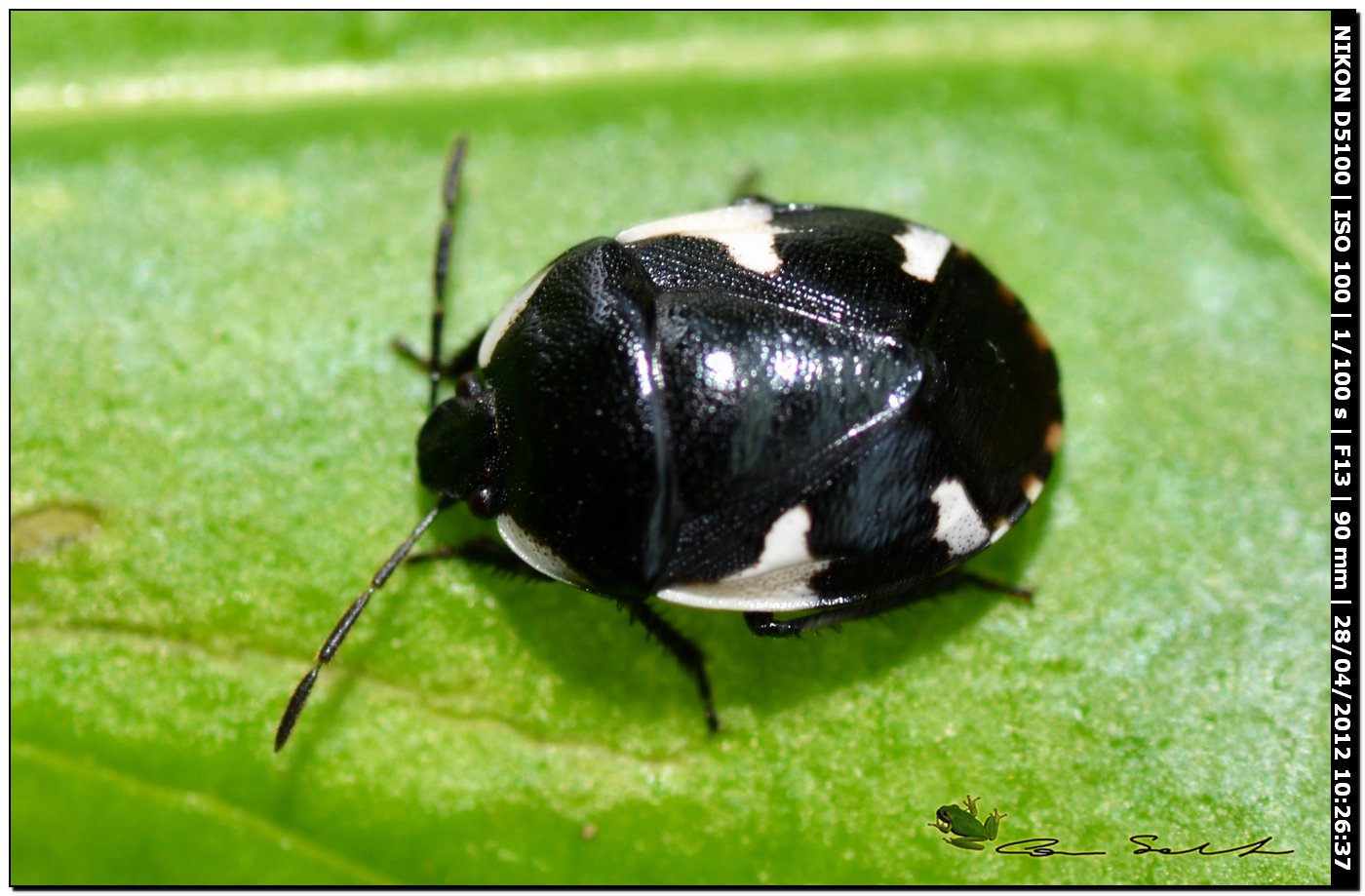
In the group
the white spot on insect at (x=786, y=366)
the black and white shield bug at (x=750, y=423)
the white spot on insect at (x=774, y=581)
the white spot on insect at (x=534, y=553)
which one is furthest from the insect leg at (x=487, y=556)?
the white spot on insect at (x=786, y=366)

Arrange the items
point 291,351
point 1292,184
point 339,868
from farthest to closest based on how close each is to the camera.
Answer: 1. point 1292,184
2. point 291,351
3. point 339,868

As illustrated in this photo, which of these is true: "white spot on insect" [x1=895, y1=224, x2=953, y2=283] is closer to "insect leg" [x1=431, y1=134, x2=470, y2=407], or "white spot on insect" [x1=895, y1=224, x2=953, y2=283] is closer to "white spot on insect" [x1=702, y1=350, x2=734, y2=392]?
"white spot on insect" [x1=702, y1=350, x2=734, y2=392]

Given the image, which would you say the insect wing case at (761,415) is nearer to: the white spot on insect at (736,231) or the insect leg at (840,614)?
the white spot on insect at (736,231)

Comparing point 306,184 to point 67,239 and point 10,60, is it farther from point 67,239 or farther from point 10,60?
point 10,60

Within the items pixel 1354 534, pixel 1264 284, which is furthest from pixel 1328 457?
pixel 1264 284

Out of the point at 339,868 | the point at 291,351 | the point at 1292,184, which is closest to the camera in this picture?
the point at 339,868

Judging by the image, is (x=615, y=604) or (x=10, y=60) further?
(x=10, y=60)
